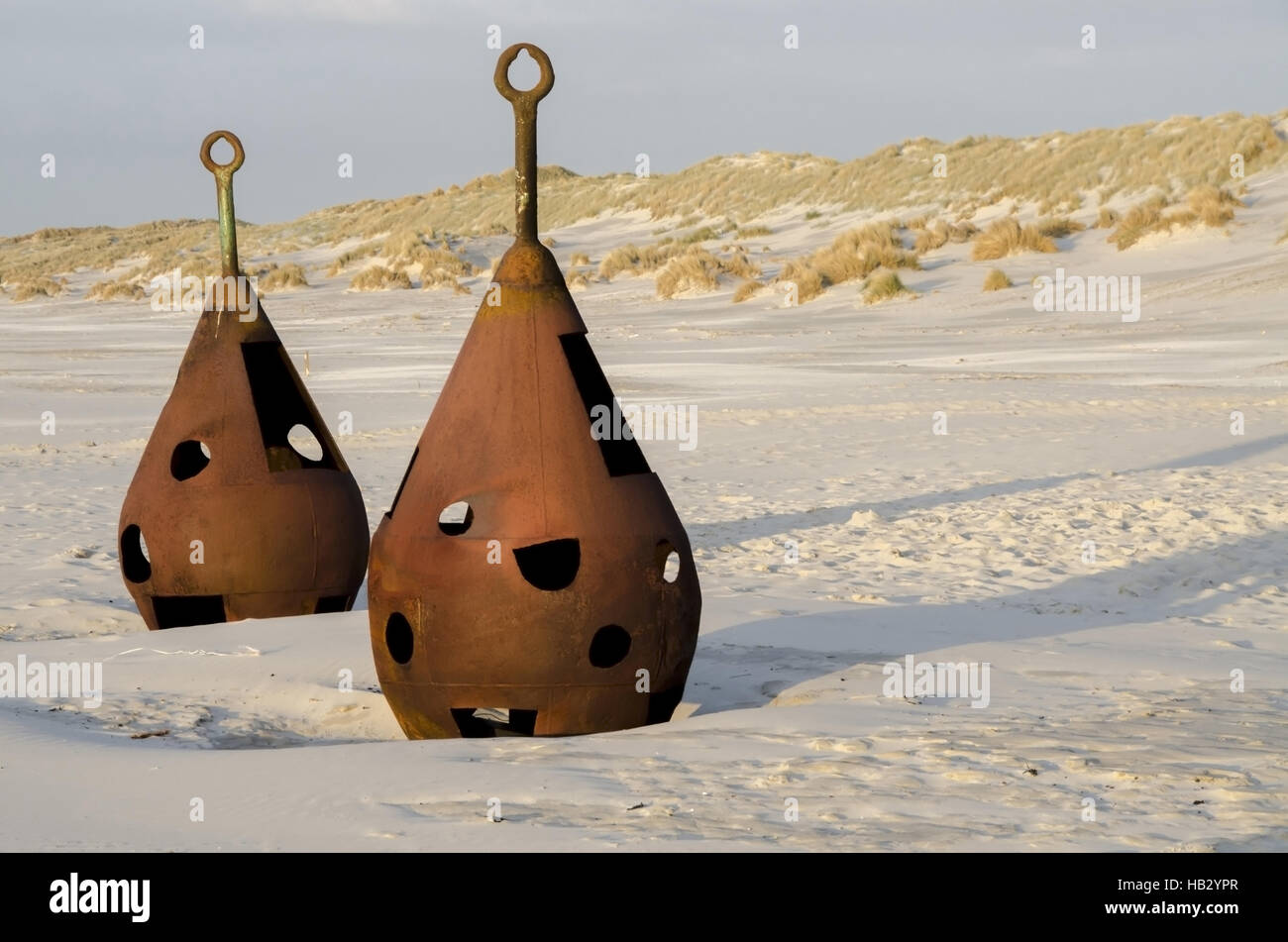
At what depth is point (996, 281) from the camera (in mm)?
29609

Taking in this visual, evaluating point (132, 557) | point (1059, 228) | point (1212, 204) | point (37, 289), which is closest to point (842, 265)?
point (1059, 228)

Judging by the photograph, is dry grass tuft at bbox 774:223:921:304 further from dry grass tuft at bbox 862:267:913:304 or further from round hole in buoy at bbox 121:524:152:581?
round hole in buoy at bbox 121:524:152:581

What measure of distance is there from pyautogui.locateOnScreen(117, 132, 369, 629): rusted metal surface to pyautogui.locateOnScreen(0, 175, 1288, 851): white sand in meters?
0.29

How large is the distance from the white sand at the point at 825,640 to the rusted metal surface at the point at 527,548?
0.24 m

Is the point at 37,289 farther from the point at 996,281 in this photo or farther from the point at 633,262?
the point at 996,281

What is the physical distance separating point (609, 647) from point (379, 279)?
3769cm

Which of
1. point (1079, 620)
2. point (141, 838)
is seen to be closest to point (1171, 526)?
point (1079, 620)

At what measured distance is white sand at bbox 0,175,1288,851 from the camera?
4973mm

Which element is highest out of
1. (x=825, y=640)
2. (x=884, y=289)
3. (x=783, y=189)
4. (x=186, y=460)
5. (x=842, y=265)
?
(x=783, y=189)

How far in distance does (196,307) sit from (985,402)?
25.7 metres

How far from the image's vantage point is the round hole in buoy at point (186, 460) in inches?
327

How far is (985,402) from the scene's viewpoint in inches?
701

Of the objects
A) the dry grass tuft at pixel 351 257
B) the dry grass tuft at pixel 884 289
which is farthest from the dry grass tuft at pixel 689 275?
the dry grass tuft at pixel 351 257

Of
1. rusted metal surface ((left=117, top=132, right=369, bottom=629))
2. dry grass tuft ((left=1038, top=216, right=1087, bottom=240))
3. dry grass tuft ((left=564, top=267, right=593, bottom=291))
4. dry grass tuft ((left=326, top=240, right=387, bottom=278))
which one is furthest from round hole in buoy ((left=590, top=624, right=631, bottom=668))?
dry grass tuft ((left=326, top=240, right=387, bottom=278))
